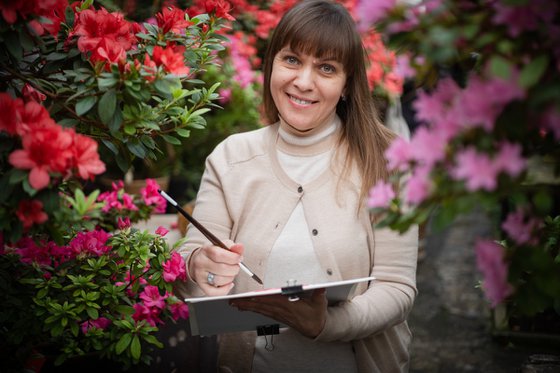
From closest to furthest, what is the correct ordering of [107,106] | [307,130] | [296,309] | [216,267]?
[107,106], [296,309], [216,267], [307,130]

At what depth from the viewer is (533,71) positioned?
0.89 m

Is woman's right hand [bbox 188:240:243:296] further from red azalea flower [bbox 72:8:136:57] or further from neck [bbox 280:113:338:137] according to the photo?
red azalea flower [bbox 72:8:136:57]

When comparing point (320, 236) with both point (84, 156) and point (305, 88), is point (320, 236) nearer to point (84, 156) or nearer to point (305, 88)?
point (305, 88)

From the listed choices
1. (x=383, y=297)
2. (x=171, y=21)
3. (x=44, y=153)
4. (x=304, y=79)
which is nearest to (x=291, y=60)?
(x=304, y=79)

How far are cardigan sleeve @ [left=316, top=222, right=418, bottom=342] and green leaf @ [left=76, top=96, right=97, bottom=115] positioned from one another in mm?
837

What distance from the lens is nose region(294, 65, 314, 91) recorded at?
198cm

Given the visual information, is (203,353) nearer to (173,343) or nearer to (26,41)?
(173,343)

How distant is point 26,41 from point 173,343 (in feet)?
4.09

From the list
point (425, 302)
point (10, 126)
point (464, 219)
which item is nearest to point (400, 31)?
point (10, 126)

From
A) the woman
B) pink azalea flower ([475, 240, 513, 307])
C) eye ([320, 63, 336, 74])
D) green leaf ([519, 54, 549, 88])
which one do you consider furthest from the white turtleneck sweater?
green leaf ([519, 54, 549, 88])

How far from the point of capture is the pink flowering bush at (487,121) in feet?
3.02

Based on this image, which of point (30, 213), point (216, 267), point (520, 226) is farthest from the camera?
point (216, 267)

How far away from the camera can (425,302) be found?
4469 mm

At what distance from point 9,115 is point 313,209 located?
101cm
